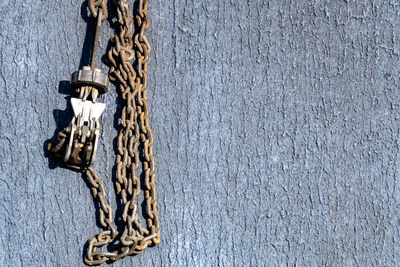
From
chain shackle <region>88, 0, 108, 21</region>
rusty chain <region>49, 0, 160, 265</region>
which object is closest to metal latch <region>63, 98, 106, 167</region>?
rusty chain <region>49, 0, 160, 265</region>

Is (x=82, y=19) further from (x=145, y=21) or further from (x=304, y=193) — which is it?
(x=304, y=193)

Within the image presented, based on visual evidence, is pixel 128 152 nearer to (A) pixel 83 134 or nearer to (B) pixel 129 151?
(B) pixel 129 151

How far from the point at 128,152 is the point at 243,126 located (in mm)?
313

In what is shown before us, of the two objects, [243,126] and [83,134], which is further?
[243,126]

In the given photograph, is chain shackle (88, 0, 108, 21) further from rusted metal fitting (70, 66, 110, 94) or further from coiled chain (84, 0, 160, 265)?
→ rusted metal fitting (70, 66, 110, 94)

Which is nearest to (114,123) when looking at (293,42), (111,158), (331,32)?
(111,158)

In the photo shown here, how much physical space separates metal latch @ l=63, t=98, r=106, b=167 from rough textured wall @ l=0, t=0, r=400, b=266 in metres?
0.07

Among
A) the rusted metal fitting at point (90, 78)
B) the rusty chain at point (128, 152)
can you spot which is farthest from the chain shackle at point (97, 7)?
the rusted metal fitting at point (90, 78)

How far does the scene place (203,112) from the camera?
1484 millimetres

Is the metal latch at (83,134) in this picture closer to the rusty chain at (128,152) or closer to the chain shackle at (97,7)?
the rusty chain at (128,152)

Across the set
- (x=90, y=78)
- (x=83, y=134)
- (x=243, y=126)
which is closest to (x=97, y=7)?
(x=90, y=78)

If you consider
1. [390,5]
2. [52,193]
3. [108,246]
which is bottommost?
[108,246]

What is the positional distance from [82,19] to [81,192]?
453 millimetres

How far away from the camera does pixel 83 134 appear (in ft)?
4.41
